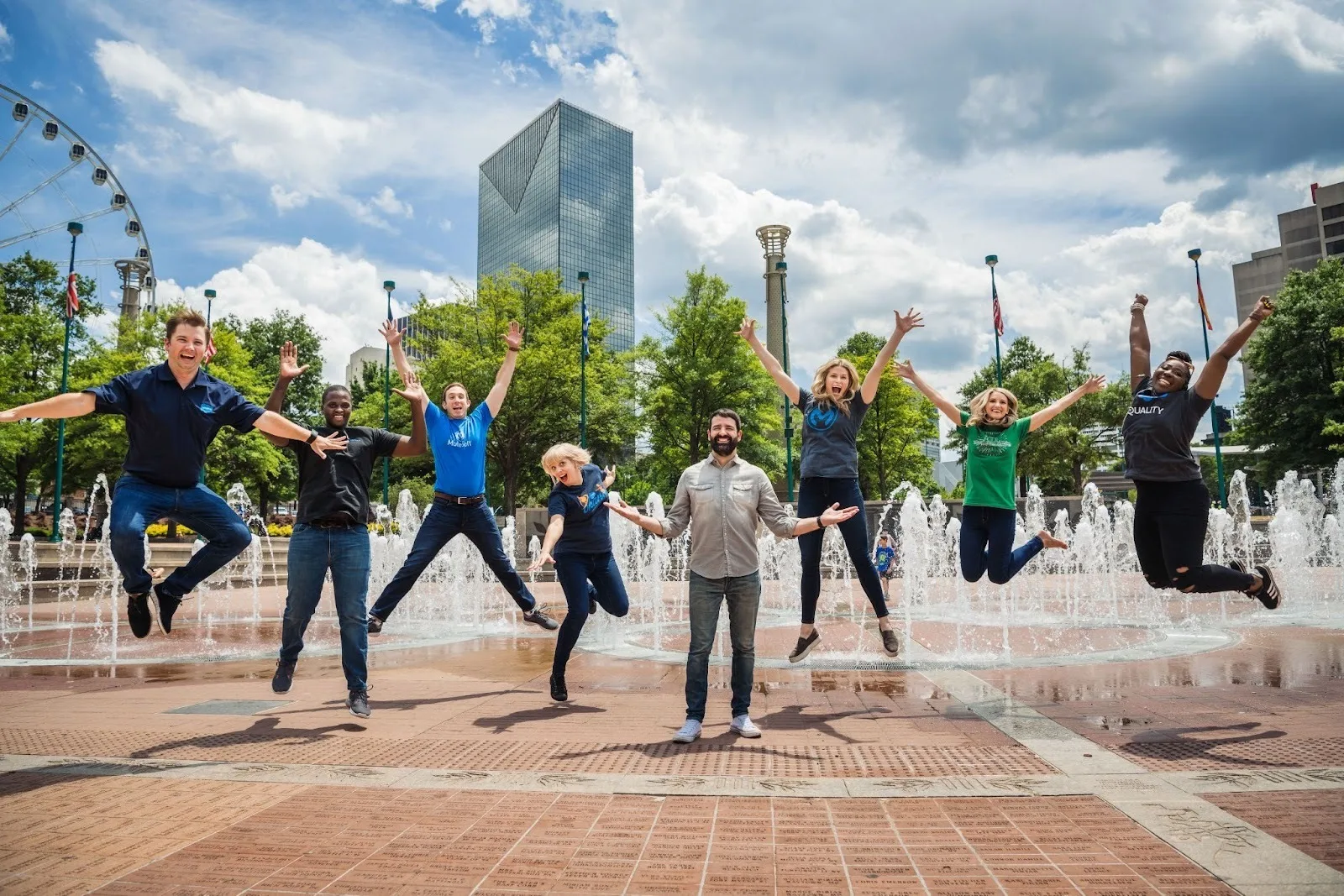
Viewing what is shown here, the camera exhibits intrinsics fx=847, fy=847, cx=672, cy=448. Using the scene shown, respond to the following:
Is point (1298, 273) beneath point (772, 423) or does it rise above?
above

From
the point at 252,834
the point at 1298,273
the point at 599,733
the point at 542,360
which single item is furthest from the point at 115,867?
the point at 1298,273

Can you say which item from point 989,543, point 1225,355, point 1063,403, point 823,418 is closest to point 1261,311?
point 1225,355

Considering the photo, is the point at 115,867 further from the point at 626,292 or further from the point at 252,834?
the point at 626,292

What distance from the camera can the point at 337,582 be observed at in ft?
17.3

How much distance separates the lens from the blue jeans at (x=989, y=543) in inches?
245

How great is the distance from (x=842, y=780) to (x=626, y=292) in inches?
4668

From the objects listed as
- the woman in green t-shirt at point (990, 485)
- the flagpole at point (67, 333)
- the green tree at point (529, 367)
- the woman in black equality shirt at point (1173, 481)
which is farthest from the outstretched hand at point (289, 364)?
the green tree at point (529, 367)

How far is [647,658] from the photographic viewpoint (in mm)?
7883

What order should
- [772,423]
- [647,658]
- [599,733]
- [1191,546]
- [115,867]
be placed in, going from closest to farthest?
[115,867] < [599,733] < [1191,546] < [647,658] < [772,423]

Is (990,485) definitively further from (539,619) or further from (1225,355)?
(539,619)

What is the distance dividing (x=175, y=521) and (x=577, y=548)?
2375mm

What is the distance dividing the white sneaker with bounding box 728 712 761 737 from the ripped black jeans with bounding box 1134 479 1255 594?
9.24 feet

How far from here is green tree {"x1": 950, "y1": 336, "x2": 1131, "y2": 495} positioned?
47719mm

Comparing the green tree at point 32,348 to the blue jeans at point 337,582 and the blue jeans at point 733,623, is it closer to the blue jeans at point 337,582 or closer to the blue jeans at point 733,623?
the blue jeans at point 337,582
